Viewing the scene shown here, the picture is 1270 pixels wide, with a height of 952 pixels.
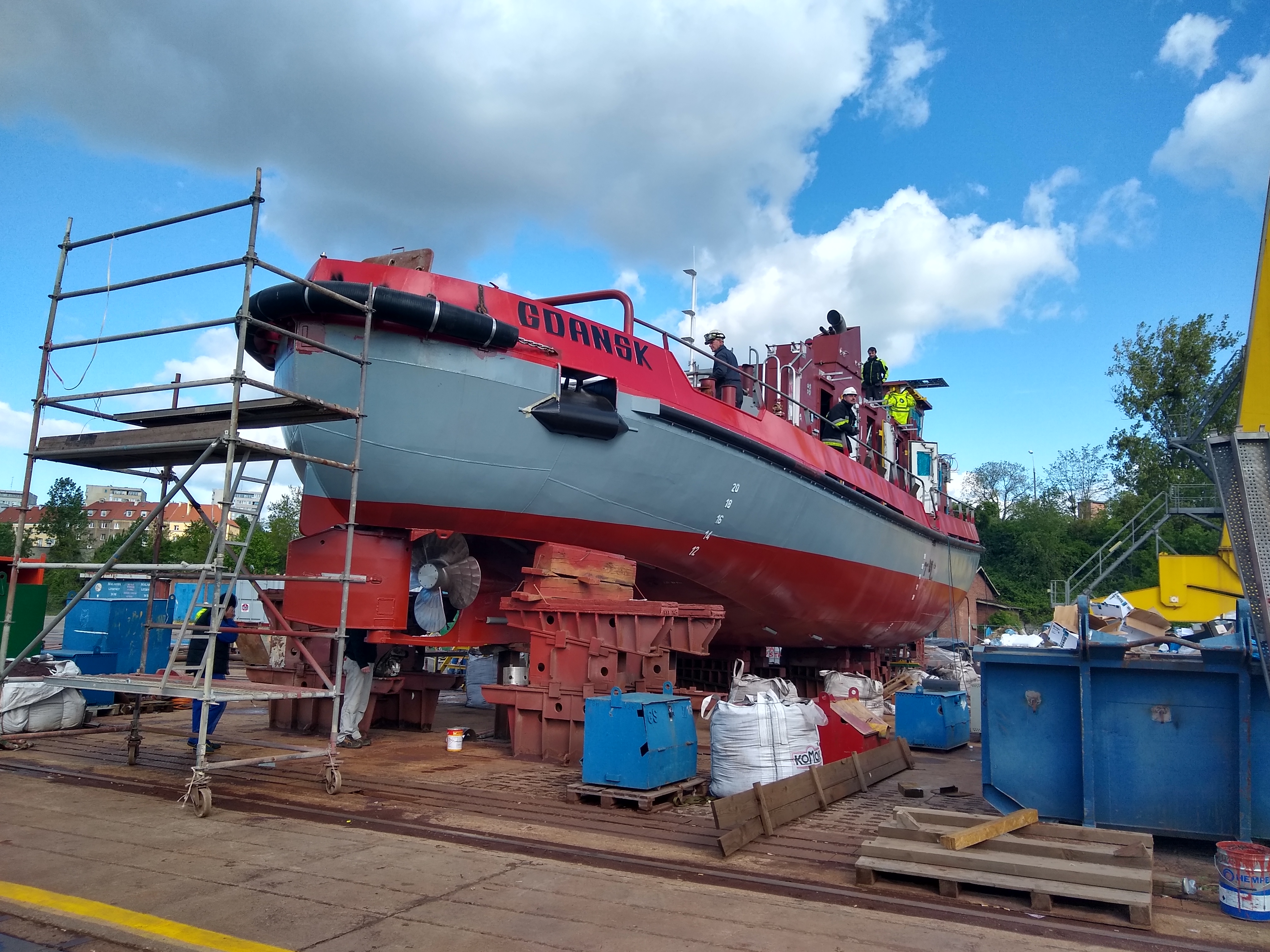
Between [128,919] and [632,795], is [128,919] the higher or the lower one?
the lower one

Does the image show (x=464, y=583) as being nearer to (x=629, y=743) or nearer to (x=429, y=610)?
(x=429, y=610)

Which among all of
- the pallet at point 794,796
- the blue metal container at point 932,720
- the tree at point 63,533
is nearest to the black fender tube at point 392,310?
the pallet at point 794,796

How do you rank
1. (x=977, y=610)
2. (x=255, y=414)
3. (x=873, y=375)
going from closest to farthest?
(x=255, y=414)
(x=873, y=375)
(x=977, y=610)

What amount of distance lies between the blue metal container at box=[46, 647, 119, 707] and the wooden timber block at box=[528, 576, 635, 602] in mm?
5750

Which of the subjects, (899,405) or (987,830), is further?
(899,405)

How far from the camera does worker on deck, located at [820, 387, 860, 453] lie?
1170 cm

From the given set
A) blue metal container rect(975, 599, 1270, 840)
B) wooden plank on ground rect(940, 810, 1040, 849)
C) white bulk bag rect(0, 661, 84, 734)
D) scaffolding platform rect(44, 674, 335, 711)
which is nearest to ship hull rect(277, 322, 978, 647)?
scaffolding platform rect(44, 674, 335, 711)

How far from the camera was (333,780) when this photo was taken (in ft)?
17.7

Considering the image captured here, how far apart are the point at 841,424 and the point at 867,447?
0.73 meters

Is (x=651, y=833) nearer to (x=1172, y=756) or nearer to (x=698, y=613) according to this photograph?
(x=1172, y=756)

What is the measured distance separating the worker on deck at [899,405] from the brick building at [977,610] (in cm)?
1204

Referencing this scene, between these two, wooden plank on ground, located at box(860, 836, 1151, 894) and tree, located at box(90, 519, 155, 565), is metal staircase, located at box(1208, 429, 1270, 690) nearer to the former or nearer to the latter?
wooden plank on ground, located at box(860, 836, 1151, 894)

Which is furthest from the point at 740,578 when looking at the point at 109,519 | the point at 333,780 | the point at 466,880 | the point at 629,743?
the point at 109,519

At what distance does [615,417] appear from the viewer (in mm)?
7422
